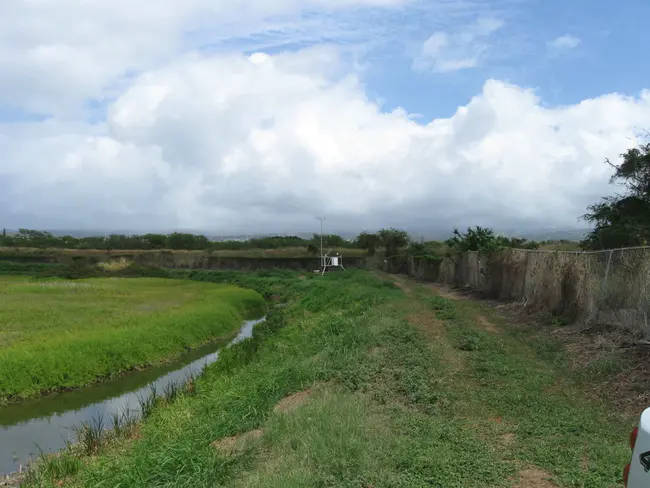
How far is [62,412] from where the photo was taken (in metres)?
14.0

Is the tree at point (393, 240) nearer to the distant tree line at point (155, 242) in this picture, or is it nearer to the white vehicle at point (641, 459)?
the distant tree line at point (155, 242)

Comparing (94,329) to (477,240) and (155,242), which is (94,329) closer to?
(477,240)

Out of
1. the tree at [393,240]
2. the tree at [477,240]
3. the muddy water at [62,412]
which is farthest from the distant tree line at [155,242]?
the muddy water at [62,412]

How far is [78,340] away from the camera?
57.6 ft

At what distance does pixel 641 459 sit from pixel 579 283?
39.3ft

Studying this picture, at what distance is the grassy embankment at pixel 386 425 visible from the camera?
548 centimetres

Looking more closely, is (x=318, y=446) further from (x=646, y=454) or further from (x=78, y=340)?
(x=78, y=340)

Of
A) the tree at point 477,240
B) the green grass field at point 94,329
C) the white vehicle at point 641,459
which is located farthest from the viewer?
the tree at point 477,240

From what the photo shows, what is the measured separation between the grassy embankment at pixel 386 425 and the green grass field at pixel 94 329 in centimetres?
449

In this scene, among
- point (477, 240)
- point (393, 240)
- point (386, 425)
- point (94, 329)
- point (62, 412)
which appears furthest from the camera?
point (393, 240)

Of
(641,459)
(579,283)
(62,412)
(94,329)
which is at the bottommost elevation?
(62,412)

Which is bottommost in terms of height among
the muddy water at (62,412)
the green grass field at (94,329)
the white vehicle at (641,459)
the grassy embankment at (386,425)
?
the muddy water at (62,412)

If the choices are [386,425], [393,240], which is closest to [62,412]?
[386,425]

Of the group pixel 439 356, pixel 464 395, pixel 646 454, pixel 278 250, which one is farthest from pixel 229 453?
pixel 278 250
